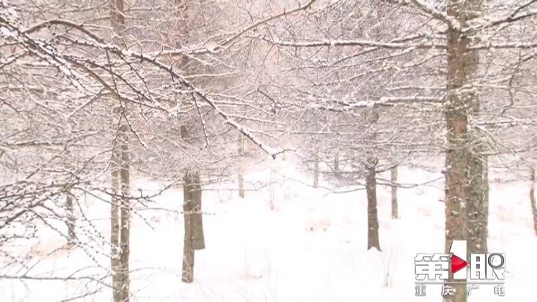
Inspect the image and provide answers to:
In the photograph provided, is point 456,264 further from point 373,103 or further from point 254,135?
point 254,135

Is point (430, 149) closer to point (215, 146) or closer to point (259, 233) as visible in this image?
point (215, 146)

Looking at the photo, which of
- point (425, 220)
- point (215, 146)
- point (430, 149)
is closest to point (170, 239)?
point (215, 146)

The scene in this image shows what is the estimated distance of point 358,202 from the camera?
61.1ft

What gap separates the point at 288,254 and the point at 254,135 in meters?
8.99

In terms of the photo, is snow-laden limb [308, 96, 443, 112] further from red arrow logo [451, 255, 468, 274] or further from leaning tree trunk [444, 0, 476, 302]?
red arrow logo [451, 255, 468, 274]

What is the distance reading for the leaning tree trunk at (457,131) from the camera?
12.9 feet

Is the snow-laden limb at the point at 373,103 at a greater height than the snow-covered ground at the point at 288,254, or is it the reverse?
the snow-laden limb at the point at 373,103

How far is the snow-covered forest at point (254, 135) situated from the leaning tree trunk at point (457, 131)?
0.02 metres

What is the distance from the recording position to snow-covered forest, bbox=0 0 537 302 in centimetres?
231

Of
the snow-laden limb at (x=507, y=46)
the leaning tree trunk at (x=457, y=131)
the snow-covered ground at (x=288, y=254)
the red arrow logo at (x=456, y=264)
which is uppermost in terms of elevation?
the snow-laden limb at (x=507, y=46)

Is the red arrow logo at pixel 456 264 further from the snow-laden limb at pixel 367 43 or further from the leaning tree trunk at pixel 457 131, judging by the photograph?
the snow-laden limb at pixel 367 43
